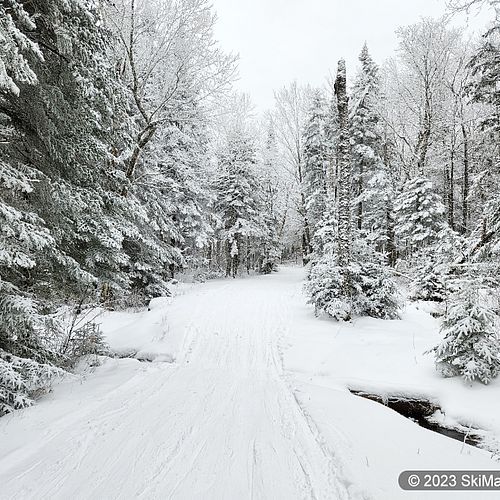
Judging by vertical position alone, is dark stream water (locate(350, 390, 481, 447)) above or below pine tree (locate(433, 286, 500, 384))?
below

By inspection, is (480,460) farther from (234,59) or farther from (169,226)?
(234,59)

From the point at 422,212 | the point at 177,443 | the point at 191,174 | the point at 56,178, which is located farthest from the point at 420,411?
the point at 191,174

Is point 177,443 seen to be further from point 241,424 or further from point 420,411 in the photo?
point 420,411

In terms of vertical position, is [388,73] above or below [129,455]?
above

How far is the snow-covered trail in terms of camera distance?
9.98 feet

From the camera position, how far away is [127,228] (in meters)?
6.67

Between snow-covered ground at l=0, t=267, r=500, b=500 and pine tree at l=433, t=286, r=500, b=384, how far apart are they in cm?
23

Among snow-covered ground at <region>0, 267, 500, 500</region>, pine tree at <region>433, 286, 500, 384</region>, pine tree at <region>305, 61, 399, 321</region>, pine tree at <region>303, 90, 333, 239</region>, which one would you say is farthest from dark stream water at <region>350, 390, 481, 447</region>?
pine tree at <region>303, 90, 333, 239</region>

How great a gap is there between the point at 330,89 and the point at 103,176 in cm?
1838

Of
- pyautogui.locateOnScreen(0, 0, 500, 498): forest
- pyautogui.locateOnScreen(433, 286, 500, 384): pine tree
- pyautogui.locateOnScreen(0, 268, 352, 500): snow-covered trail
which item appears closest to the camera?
pyautogui.locateOnScreen(0, 268, 352, 500): snow-covered trail

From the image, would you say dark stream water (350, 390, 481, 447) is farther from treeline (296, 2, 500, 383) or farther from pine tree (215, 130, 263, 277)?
pine tree (215, 130, 263, 277)

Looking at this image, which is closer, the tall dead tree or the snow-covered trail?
the snow-covered trail

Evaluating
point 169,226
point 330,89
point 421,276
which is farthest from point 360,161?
point 169,226

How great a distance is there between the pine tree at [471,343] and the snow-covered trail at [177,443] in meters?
2.73
